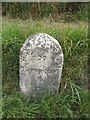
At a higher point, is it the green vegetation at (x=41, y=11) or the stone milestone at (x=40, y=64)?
the green vegetation at (x=41, y=11)

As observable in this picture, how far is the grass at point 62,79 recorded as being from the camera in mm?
3330

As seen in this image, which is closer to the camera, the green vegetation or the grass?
the grass

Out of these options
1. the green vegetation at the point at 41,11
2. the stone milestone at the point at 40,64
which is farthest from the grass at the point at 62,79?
the green vegetation at the point at 41,11

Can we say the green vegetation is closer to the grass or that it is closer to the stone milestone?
the grass

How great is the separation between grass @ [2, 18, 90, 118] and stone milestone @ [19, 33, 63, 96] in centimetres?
9

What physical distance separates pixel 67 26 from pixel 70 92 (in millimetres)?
958

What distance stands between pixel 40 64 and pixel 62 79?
371mm

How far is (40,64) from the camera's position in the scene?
10.9ft

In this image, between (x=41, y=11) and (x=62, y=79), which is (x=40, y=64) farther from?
(x=41, y=11)

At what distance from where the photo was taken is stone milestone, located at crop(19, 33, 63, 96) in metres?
3.26

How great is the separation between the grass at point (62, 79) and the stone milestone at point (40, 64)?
0.28 ft

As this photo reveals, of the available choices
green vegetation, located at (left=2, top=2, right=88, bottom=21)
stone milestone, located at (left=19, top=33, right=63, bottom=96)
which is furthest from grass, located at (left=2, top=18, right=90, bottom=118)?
green vegetation, located at (left=2, top=2, right=88, bottom=21)

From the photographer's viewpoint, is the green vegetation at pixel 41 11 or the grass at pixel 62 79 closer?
the grass at pixel 62 79

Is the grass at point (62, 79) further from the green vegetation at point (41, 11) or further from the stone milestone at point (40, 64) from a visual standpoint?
the green vegetation at point (41, 11)
